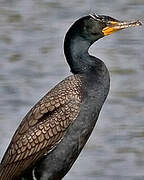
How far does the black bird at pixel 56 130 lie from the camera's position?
9.07 meters

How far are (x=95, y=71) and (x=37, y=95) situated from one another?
126 inches

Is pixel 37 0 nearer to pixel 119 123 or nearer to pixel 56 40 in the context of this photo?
pixel 56 40

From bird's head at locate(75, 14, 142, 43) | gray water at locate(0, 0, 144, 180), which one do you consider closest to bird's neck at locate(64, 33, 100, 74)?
bird's head at locate(75, 14, 142, 43)

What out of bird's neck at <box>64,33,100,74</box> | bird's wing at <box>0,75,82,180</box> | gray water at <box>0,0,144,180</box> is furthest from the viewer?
gray water at <box>0,0,144,180</box>

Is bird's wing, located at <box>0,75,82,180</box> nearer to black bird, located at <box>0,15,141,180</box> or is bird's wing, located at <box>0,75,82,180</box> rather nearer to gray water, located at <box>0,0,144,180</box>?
black bird, located at <box>0,15,141,180</box>

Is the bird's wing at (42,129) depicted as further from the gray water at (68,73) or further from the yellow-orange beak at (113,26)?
the gray water at (68,73)

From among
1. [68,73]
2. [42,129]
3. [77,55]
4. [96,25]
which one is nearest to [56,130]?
[42,129]

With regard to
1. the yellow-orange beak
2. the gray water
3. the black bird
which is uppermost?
the yellow-orange beak

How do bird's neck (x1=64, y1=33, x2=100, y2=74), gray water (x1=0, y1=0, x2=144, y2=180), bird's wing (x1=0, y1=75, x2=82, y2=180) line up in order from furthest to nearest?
1. gray water (x1=0, y1=0, x2=144, y2=180)
2. bird's neck (x1=64, y1=33, x2=100, y2=74)
3. bird's wing (x1=0, y1=75, x2=82, y2=180)

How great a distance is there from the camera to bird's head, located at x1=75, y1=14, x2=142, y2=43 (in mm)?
9422

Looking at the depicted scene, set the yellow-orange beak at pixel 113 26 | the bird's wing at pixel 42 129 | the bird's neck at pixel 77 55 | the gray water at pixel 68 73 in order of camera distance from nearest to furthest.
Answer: the bird's wing at pixel 42 129, the bird's neck at pixel 77 55, the yellow-orange beak at pixel 113 26, the gray water at pixel 68 73

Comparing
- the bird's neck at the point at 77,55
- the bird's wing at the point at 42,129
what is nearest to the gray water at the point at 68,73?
the bird's neck at the point at 77,55

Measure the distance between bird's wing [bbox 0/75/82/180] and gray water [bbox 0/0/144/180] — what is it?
1738mm

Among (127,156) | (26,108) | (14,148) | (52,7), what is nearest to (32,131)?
(14,148)
